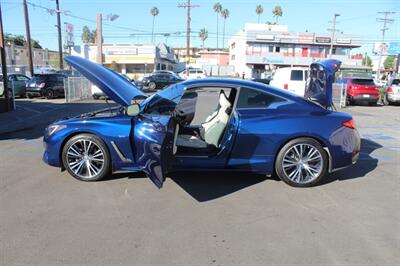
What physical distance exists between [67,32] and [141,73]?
11.1m

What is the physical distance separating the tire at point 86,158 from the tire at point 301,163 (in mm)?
2509

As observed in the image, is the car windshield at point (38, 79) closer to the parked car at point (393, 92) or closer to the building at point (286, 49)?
the parked car at point (393, 92)

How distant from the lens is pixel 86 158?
5.67 m

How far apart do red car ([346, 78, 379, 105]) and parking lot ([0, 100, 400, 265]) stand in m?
15.3

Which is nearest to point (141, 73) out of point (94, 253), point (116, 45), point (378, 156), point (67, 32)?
point (116, 45)

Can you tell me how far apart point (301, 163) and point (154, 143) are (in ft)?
7.44

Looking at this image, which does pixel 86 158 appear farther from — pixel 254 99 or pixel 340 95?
pixel 340 95

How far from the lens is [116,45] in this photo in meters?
54.5

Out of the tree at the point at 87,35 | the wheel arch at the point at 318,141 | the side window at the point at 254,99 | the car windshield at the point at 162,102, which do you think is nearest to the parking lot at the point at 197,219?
the wheel arch at the point at 318,141

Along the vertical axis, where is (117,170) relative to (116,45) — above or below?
below

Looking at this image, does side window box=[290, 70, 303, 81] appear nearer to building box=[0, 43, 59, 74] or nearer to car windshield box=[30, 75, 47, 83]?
car windshield box=[30, 75, 47, 83]

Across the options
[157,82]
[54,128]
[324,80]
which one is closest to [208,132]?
[54,128]

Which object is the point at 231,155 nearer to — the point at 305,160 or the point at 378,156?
the point at 305,160

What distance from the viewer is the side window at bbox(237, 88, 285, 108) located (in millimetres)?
5699
